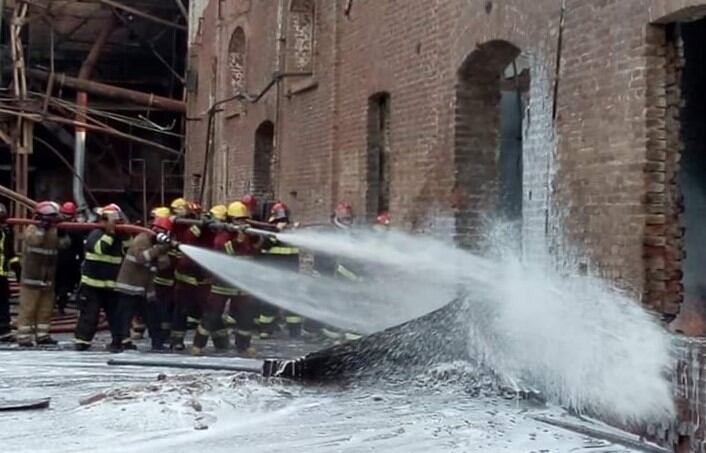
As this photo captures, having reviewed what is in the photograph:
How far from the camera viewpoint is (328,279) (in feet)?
41.2

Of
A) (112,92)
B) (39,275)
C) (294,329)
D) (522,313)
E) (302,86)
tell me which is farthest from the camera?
(112,92)

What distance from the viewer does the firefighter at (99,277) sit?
36.0 feet

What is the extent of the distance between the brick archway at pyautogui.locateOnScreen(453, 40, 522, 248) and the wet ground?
8.15ft

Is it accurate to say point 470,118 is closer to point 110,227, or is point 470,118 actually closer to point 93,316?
point 110,227

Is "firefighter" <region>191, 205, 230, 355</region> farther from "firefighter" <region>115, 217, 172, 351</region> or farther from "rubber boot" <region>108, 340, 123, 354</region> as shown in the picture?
"rubber boot" <region>108, 340, 123, 354</region>

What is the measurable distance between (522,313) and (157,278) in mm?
5224

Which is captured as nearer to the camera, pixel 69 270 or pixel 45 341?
pixel 45 341

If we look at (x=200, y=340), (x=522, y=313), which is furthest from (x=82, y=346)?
(x=522, y=313)

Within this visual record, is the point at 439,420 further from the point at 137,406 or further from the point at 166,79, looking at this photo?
the point at 166,79

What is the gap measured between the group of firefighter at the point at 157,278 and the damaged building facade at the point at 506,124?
5.06ft

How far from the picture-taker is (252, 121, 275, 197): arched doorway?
57.4 ft

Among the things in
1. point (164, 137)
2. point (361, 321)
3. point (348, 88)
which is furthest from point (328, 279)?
point (164, 137)

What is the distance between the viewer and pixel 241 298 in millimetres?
11141

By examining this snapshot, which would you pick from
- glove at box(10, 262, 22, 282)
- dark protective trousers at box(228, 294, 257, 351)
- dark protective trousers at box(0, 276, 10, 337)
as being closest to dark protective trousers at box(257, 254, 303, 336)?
dark protective trousers at box(228, 294, 257, 351)
